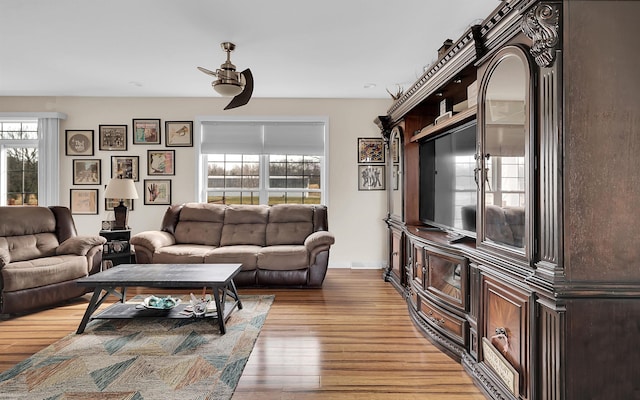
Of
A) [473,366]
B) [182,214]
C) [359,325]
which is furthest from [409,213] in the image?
[182,214]

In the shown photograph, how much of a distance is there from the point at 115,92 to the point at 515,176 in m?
5.24

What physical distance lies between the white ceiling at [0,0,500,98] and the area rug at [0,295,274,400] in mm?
2478

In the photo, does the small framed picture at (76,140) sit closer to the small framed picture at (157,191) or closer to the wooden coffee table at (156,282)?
the small framed picture at (157,191)

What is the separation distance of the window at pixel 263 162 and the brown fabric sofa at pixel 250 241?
0.54 m

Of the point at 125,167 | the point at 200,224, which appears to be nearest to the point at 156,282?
the point at 200,224

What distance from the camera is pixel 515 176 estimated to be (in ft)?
5.73

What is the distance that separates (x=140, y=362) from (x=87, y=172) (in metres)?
3.98

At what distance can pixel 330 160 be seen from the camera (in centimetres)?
529

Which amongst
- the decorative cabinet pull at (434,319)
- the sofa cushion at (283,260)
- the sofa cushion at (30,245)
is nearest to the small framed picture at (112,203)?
the sofa cushion at (30,245)

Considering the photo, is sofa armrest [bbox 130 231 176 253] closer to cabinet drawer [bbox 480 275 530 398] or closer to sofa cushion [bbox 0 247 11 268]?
sofa cushion [bbox 0 247 11 268]

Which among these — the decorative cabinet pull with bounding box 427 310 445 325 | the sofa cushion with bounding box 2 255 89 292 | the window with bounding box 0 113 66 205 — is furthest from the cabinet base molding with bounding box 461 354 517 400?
the window with bounding box 0 113 66 205

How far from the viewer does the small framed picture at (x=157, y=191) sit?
5.27 metres

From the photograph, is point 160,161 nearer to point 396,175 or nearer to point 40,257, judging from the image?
point 40,257

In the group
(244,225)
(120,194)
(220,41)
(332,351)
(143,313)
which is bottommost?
(332,351)
